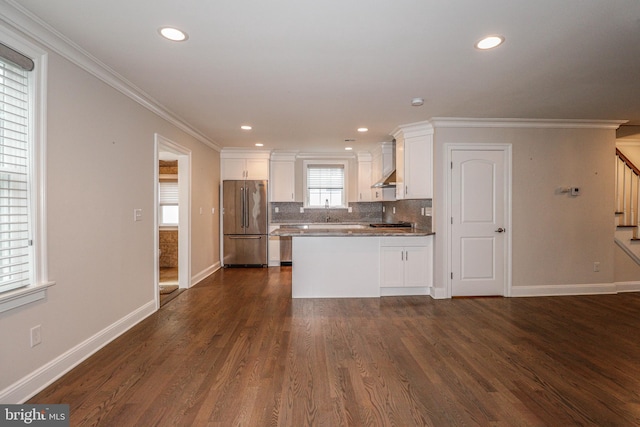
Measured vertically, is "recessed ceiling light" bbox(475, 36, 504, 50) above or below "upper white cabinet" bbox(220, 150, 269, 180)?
above

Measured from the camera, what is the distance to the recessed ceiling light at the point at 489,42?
2.13 metres

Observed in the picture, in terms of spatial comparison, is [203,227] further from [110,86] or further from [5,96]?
[5,96]

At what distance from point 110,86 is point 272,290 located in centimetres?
318

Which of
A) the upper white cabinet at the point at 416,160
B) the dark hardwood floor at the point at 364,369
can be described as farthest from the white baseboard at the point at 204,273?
the upper white cabinet at the point at 416,160

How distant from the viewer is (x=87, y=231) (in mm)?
2506

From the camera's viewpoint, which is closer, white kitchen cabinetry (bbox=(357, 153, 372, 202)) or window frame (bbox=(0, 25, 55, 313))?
window frame (bbox=(0, 25, 55, 313))

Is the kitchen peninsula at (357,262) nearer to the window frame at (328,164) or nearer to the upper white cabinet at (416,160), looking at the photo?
the upper white cabinet at (416,160)

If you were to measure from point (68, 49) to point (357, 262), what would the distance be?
12.0ft

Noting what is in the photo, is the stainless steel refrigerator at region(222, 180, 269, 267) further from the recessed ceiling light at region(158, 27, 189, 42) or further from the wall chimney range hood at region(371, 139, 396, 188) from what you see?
the recessed ceiling light at region(158, 27, 189, 42)

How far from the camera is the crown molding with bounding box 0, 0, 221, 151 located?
1.84 meters

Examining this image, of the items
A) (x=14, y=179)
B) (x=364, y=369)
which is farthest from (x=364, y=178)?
(x=14, y=179)

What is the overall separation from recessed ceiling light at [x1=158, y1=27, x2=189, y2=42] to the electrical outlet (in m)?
2.19

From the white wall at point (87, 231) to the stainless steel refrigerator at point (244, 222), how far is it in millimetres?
2548

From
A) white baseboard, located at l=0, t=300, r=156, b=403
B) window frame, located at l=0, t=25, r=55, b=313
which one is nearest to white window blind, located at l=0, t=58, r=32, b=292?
window frame, located at l=0, t=25, r=55, b=313
